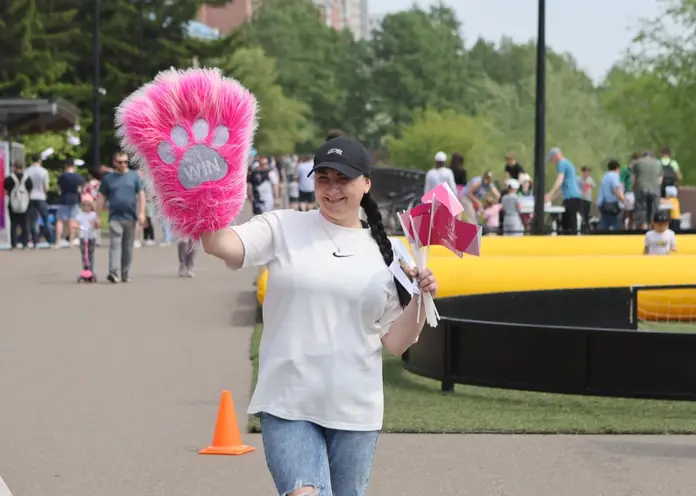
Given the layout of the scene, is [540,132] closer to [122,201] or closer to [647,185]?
[647,185]

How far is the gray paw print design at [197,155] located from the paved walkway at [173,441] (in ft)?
10.2

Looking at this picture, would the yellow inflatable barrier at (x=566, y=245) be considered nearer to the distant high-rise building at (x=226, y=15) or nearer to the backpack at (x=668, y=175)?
the backpack at (x=668, y=175)

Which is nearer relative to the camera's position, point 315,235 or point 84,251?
point 315,235

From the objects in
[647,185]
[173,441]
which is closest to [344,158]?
[173,441]

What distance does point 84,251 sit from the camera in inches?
876

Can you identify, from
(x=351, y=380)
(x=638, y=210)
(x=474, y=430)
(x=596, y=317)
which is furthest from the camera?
(x=638, y=210)

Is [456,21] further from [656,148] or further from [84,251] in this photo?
[84,251]

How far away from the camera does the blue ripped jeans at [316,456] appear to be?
5289 millimetres

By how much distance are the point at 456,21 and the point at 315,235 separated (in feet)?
531

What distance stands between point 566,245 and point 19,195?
12.2 m

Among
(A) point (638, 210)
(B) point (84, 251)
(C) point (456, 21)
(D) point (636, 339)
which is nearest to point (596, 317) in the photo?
(D) point (636, 339)

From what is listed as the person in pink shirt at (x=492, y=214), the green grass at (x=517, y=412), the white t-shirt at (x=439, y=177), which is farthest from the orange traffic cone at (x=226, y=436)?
the person in pink shirt at (x=492, y=214)

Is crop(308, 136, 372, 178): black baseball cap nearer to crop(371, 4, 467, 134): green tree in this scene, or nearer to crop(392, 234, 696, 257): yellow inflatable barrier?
crop(392, 234, 696, 257): yellow inflatable barrier

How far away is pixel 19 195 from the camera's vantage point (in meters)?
Answer: 30.2
